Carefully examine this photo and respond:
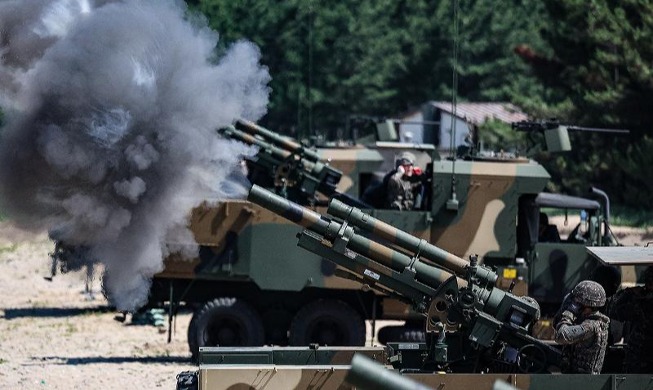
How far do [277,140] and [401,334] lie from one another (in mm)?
3536

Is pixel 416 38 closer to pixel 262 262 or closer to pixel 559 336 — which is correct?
pixel 262 262

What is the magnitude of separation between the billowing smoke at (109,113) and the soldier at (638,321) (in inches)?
206

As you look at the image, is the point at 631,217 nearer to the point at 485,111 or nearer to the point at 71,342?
the point at 485,111

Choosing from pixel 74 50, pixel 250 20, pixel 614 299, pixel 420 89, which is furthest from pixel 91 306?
pixel 420 89

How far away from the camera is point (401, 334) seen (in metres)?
18.2

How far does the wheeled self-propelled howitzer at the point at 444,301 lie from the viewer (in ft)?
39.2

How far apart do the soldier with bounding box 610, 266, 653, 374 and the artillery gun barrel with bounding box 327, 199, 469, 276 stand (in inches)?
58.0

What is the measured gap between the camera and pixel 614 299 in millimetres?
12078

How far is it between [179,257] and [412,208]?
290 centimetres

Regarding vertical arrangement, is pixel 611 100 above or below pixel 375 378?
above

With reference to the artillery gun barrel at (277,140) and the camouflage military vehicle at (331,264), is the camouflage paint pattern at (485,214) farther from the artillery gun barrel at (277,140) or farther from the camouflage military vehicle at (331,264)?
the artillery gun barrel at (277,140)

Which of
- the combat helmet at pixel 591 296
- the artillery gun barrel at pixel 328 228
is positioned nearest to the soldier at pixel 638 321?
the combat helmet at pixel 591 296

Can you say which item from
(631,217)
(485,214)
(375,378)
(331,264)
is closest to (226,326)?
(331,264)

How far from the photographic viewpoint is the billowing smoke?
14.4 m
